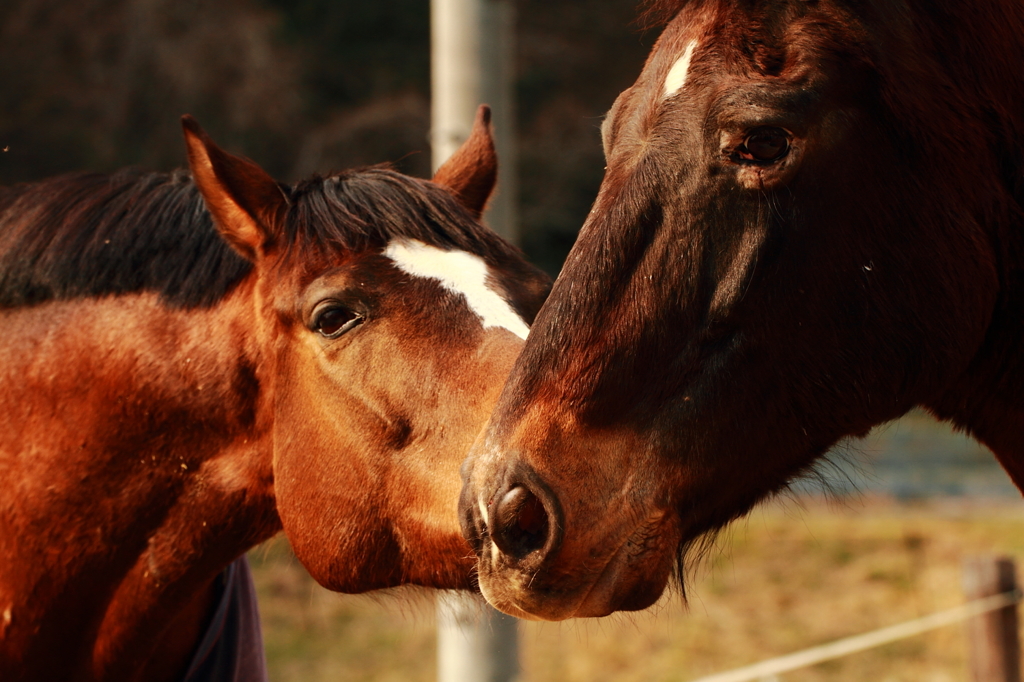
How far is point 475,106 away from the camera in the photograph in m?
3.83

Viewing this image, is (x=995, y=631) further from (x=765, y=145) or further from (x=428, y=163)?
(x=428, y=163)

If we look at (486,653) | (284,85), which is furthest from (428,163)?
(486,653)

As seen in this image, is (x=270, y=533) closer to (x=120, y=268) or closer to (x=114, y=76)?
(x=120, y=268)

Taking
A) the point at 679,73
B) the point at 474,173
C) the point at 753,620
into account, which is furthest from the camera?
the point at 753,620

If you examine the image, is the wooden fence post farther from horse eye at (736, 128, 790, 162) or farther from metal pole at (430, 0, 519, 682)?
horse eye at (736, 128, 790, 162)

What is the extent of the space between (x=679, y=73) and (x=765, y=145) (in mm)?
220

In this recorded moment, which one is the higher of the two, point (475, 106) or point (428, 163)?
point (475, 106)

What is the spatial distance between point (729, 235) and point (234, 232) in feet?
4.43

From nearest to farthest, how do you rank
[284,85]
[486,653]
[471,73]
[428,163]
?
[486,653] → [471,73] → [284,85] → [428,163]

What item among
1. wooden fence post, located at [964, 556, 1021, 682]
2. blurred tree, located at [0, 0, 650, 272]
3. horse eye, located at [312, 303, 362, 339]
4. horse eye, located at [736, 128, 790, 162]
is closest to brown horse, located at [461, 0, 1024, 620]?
horse eye, located at [736, 128, 790, 162]

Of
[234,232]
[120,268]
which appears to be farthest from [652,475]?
[120,268]

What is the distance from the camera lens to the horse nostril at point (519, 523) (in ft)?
4.94

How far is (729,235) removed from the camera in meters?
1.55

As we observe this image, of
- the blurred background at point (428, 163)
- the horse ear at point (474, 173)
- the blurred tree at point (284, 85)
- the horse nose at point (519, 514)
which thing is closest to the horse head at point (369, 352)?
the horse ear at point (474, 173)
